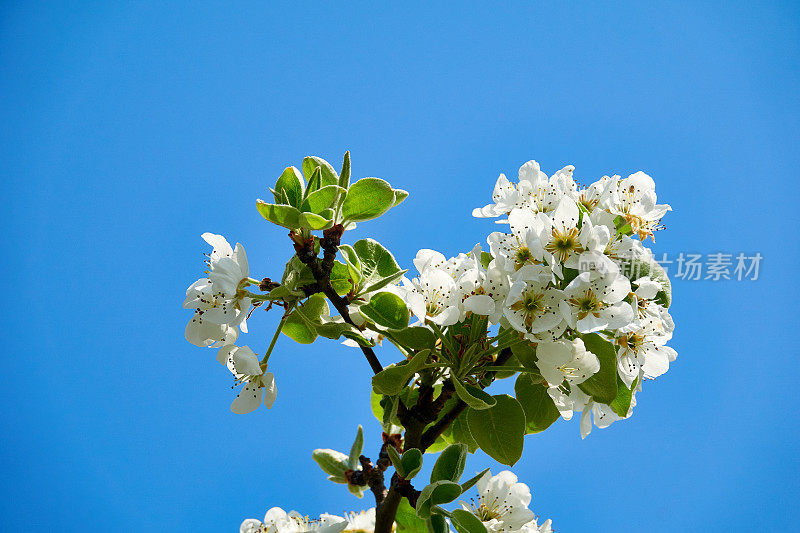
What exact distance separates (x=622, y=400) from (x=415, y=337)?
419mm

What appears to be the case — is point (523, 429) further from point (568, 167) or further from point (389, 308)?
point (568, 167)

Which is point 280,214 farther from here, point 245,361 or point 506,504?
point 506,504

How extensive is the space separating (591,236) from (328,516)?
78 centimetres

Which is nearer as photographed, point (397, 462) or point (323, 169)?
point (397, 462)

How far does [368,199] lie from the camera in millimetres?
1232

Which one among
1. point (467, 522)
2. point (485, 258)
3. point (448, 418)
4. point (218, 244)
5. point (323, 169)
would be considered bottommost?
point (467, 522)

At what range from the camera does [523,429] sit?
1181 millimetres

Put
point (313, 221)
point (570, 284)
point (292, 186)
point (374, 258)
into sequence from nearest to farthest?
point (570, 284), point (313, 221), point (292, 186), point (374, 258)

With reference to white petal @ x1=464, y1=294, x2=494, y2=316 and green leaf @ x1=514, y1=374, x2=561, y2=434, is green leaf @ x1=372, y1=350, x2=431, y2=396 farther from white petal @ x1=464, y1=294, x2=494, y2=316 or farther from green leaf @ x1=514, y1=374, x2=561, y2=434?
green leaf @ x1=514, y1=374, x2=561, y2=434

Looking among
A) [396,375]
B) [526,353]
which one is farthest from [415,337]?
[526,353]

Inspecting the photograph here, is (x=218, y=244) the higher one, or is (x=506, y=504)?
(x=218, y=244)

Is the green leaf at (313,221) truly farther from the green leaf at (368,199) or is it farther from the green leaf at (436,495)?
the green leaf at (436,495)

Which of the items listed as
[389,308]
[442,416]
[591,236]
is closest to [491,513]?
[442,416]

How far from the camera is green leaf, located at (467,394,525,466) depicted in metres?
1.19
